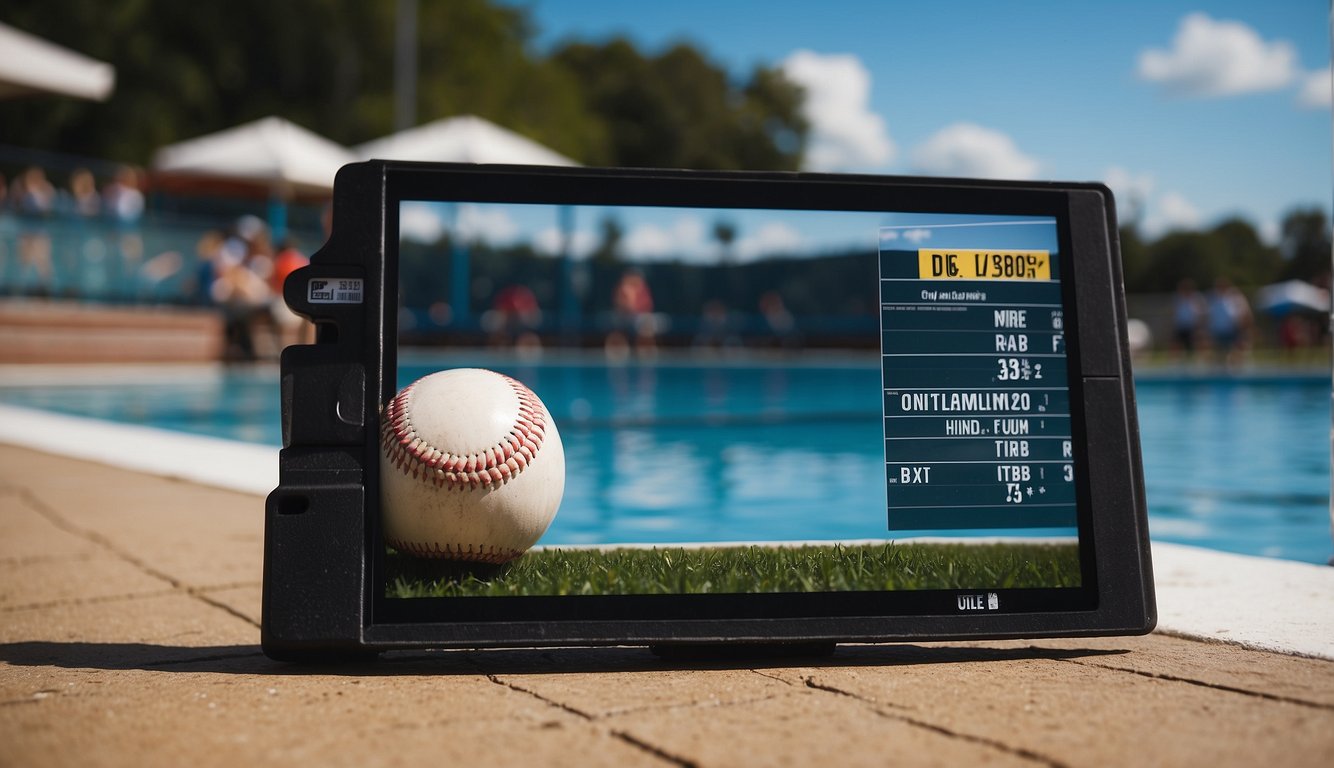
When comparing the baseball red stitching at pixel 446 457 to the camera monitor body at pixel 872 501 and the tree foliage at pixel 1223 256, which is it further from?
the tree foliage at pixel 1223 256

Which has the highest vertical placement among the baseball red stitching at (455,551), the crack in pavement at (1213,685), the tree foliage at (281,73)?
the tree foliage at (281,73)

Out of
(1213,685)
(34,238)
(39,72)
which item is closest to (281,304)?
(39,72)

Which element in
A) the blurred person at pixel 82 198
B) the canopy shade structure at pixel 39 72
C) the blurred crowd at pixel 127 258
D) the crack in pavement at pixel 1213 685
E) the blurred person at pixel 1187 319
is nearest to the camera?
the crack in pavement at pixel 1213 685

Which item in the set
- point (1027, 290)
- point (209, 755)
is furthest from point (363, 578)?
point (1027, 290)

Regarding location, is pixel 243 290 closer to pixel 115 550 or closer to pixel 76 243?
pixel 76 243

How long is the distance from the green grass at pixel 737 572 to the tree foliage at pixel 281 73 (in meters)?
28.4

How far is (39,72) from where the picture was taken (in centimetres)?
1293

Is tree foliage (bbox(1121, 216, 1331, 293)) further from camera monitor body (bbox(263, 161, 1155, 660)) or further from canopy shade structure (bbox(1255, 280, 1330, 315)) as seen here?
camera monitor body (bbox(263, 161, 1155, 660))

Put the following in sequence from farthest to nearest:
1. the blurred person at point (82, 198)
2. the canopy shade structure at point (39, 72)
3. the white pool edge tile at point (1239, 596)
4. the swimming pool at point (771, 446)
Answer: the blurred person at point (82, 198) → the canopy shade structure at point (39, 72) → the swimming pool at point (771, 446) → the white pool edge tile at point (1239, 596)

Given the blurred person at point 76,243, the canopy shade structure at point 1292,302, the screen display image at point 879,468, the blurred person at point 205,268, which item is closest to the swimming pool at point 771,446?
the screen display image at point 879,468

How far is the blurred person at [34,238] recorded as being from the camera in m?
16.7

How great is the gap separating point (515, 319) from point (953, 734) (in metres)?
24.1

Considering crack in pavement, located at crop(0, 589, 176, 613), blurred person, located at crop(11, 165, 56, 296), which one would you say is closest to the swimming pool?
crack in pavement, located at crop(0, 589, 176, 613)

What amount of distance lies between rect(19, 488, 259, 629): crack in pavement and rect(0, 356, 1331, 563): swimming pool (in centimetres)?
94
